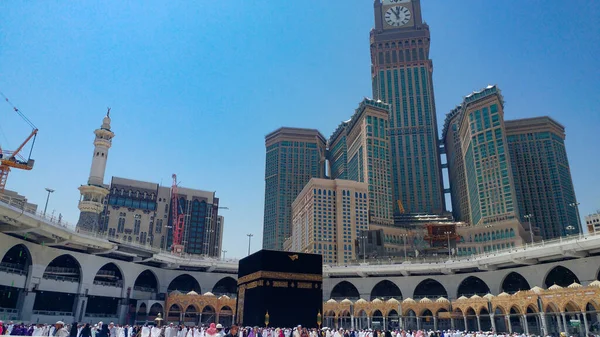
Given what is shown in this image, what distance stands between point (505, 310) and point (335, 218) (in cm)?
6621

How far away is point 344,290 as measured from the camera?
60375mm

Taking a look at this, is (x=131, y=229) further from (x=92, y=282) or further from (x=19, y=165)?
(x=92, y=282)

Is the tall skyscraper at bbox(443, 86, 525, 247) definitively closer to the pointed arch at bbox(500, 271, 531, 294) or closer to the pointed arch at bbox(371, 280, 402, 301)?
the pointed arch at bbox(500, 271, 531, 294)

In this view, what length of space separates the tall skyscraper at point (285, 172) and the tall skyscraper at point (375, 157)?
22168 millimetres

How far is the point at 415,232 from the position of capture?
112 m

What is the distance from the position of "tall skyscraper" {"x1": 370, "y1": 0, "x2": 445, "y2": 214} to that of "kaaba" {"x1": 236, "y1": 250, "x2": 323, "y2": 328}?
111 m

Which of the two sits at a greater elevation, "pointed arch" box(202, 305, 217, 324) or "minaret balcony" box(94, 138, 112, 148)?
"minaret balcony" box(94, 138, 112, 148)

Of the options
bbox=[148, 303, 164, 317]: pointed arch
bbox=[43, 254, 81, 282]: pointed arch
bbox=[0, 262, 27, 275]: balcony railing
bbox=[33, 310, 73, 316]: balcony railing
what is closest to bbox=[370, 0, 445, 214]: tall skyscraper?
bbox=[148, 303, 164, 317]: pointed arch

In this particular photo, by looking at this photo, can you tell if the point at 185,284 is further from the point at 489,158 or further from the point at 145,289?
the point at 489,158

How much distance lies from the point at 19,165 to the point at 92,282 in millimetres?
18546

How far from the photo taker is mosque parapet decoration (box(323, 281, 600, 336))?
113 ft

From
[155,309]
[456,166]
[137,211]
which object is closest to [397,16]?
[456,166]

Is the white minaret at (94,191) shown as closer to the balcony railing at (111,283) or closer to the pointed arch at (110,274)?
the pointed arch at (110,274)

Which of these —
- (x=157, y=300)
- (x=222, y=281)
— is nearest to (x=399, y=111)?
(x=222, y=281)
